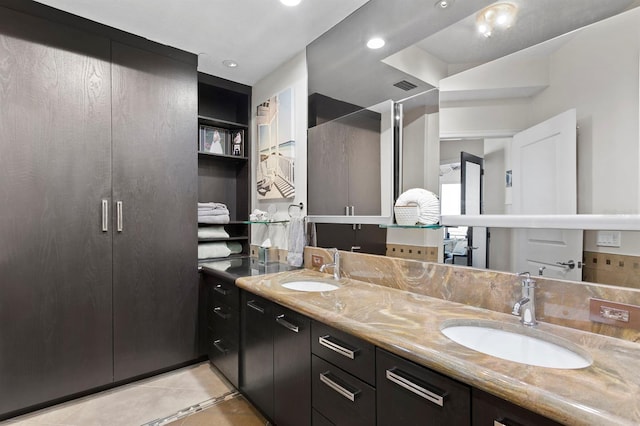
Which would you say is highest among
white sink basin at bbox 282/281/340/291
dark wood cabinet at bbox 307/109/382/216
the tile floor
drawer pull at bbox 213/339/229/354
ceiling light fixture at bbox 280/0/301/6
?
ceiling light fixture at bbox 280/0/301/6

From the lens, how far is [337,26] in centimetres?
217

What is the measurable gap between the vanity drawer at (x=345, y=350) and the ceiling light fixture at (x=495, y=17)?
143 centimetres

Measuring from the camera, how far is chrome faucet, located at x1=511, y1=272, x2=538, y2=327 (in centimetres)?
116

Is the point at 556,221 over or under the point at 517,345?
over

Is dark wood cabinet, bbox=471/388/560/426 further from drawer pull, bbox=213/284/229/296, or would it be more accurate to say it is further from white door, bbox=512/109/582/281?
drawer pull, bbox=213/284/229/296

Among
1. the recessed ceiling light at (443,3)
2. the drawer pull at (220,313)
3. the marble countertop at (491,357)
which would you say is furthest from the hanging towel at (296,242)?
the recessed ceiling light at (443,3)

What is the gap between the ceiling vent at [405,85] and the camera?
1700mm

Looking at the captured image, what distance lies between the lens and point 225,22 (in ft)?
7.00

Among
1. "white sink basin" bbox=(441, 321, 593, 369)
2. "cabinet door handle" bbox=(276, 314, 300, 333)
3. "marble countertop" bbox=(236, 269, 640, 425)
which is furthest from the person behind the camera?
"cabinet door handle" bbox=(276, 314, 300, 333)

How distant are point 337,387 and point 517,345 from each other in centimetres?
70

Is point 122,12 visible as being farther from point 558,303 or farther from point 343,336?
point 558,303

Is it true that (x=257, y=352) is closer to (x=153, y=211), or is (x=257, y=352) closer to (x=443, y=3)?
(x=153, y=211)

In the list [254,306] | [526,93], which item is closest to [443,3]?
[526,93]

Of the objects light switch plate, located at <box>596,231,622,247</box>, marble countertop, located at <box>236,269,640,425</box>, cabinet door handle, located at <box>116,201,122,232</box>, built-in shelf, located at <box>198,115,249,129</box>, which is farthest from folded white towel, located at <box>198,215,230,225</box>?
light switch plate, located at <box>596,231,622,247</box>
